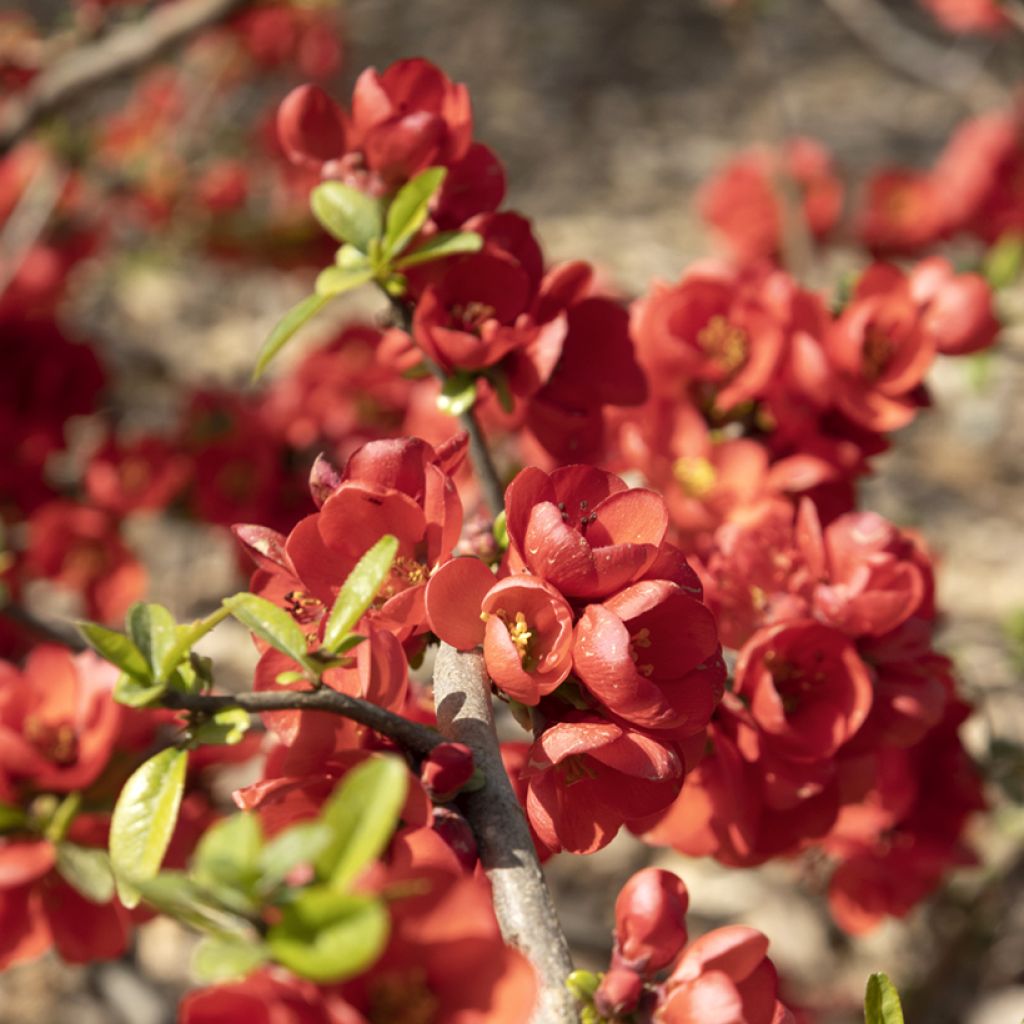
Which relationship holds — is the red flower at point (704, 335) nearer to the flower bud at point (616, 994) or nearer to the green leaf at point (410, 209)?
the green leaf at point (410, 209)

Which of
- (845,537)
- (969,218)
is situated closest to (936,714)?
(845,537)

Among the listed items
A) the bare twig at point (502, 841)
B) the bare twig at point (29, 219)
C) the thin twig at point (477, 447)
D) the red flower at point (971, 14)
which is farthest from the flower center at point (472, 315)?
the red flower at point (971, 14)

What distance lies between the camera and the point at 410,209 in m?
0.74

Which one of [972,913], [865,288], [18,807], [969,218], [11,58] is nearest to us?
[18,807]

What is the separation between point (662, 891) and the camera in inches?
24.2

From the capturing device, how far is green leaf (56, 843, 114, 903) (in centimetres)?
76

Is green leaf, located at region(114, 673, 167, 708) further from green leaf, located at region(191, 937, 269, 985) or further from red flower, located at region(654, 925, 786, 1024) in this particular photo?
red flower, located at region(654, 925, 786, 1024)

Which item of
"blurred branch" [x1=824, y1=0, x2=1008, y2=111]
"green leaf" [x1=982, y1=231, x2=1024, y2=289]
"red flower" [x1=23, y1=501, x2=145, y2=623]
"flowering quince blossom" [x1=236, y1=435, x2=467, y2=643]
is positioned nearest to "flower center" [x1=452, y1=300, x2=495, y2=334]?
"flowering quince blossom" [x1=236, y1=435, x2=467, y2=643]

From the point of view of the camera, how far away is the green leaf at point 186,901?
409 mm

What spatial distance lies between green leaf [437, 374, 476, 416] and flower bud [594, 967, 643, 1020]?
393mm

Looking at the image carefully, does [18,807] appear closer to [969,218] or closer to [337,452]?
[337,452]

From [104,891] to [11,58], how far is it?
65.1 inches

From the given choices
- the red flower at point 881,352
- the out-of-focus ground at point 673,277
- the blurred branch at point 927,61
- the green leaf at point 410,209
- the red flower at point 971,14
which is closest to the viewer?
the green leaf at point 410,209

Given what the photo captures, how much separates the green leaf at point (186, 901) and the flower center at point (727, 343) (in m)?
0.72
